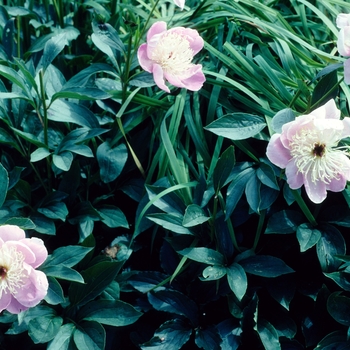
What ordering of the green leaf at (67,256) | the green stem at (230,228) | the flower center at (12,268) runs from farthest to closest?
the green stem at (230,228)
the green leaf at (67,256)
the flower center at (12,268)

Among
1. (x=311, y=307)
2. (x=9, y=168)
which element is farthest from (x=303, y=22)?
(x=9, y=168)

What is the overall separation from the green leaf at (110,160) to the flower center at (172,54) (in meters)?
0.21

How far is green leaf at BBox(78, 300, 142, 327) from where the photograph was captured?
1002mm

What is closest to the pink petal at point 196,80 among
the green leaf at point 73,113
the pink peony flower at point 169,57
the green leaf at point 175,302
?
the pink peony flower at point 169,57

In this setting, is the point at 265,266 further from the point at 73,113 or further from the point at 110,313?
the point at 73,113

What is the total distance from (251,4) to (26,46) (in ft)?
2.06

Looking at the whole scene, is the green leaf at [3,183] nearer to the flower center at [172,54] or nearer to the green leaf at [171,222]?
the green leaf at [171,222]

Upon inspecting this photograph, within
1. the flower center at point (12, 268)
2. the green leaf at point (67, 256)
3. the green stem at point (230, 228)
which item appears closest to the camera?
the flower center at point (12, 268)

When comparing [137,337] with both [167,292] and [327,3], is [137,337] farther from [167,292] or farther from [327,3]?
[327,3]

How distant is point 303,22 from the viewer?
1396 millimetres

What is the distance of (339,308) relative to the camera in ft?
3.33

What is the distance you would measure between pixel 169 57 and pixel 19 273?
0.53 m

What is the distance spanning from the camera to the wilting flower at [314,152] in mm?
955

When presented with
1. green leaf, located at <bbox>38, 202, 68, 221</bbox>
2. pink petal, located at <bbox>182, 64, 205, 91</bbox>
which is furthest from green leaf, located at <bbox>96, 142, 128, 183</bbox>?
pink petal, located at <bbox>182, 64, 205, 91</bbox>
